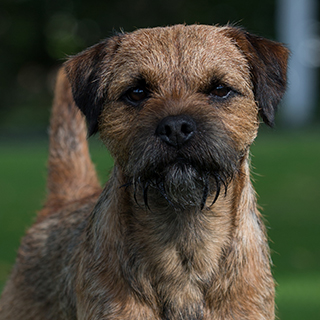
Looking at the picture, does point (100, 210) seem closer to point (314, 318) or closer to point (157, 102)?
point (157, 102)

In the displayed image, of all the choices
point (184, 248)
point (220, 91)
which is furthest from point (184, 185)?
point (220, 91)

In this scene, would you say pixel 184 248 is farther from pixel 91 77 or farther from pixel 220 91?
pixel 91 77

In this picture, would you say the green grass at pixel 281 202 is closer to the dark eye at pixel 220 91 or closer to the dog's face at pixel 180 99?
the dog's face at pixel 180 99

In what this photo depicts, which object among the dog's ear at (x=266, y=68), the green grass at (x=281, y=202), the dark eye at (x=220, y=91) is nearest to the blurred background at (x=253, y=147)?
the green grass at (x=281, y=202)

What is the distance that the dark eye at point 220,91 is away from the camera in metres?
3.80

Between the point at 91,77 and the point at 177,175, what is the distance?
104cm

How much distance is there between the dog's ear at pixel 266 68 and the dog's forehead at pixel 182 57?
0.20ft

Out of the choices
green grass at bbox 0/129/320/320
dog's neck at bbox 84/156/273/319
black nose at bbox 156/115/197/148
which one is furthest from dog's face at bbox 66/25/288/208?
green grass at bbox 0/129/320/320

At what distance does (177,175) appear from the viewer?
3.53 metres

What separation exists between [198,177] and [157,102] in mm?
504

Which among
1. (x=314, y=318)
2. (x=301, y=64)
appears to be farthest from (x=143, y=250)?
(x=301, y=64)

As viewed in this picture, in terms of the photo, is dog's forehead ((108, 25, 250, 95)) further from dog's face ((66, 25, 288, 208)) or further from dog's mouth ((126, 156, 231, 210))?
dog's mouth ((126, 156, 231, 210))

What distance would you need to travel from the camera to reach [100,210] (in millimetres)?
4066

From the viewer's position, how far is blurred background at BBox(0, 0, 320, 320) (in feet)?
25.5
